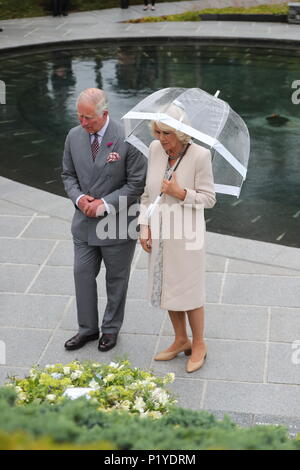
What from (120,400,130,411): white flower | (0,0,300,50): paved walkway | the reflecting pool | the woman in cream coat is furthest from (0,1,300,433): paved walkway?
(0,0,300,50): paved walkway

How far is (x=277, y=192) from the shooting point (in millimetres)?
10086

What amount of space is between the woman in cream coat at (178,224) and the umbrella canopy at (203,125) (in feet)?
0.32

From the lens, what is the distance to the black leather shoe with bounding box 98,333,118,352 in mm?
6348

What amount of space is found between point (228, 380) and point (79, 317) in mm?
1256

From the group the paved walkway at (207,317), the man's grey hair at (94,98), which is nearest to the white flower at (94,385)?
the paved walkway at (207,317)

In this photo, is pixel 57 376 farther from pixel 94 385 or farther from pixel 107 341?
pixel 107 341

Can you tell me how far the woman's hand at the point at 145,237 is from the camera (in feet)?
19.1

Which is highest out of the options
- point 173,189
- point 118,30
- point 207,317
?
point 173,189

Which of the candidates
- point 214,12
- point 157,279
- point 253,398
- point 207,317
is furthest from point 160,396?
point 214,12

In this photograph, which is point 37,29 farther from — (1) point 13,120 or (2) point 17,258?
(2) point 17,258

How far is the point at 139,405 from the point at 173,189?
1.82m

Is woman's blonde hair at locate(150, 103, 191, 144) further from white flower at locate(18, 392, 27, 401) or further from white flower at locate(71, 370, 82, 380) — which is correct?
white flower at locate(18, 392, 27, 401)

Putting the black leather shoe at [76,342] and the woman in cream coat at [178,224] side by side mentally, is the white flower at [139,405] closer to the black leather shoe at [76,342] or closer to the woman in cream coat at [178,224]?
the woman in cream coat at [178,224]

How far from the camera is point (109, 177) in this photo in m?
6.02
